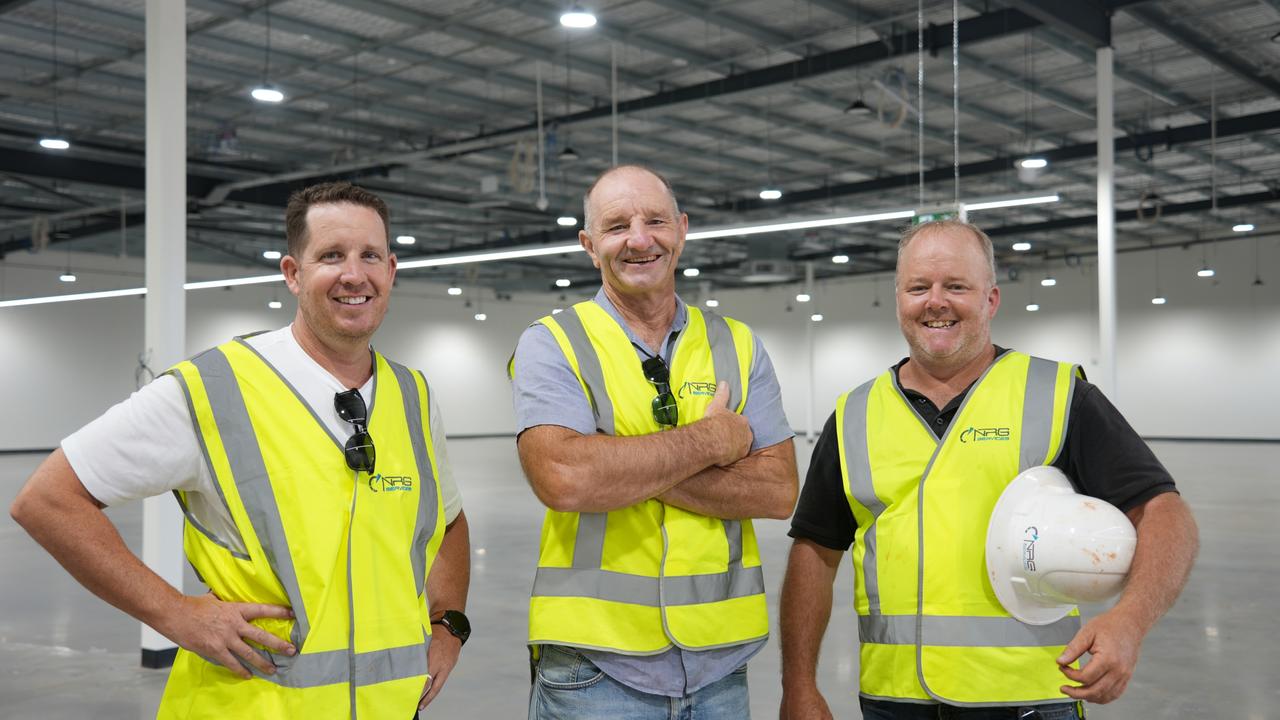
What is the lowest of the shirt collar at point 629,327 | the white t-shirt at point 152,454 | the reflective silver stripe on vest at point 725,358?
the white t-shirt at point 152,454

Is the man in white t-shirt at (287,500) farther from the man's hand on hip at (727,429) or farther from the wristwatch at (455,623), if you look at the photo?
the man's hand on hip at (727,429)

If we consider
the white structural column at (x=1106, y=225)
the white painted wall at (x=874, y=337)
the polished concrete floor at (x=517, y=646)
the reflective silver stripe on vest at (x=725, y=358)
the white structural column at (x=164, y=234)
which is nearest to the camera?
the reflective silver stripe on vest at (x=725, y=358)

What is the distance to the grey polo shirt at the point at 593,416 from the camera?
6.42 ft

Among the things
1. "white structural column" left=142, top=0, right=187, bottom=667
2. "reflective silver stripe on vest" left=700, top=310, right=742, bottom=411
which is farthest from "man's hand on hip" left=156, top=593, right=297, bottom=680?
"white structural column" left=142, top=0, right=187, bottom=667

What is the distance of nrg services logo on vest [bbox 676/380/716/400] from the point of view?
83.6 inches

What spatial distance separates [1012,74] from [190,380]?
1265 cm

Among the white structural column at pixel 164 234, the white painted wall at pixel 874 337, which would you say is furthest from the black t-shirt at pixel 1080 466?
the white painted wall at pixel 874 337

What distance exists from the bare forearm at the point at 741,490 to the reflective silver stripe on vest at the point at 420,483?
17.7 inches

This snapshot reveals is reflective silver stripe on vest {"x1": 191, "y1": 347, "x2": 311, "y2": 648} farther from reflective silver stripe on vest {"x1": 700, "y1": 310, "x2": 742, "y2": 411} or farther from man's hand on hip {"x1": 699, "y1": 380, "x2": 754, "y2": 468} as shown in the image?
reflective silver stripe on vest {"x1": 700, "y1": 310, "x2": 742, "y2": 411}

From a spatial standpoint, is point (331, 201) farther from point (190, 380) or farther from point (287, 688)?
point (287, 688)

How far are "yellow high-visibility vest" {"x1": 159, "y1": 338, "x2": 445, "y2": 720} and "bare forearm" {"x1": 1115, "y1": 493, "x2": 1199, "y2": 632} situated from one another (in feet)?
A: 4.07

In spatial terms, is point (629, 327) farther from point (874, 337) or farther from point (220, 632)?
point (874, 337)

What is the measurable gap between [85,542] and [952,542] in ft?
5.01

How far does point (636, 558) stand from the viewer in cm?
201
